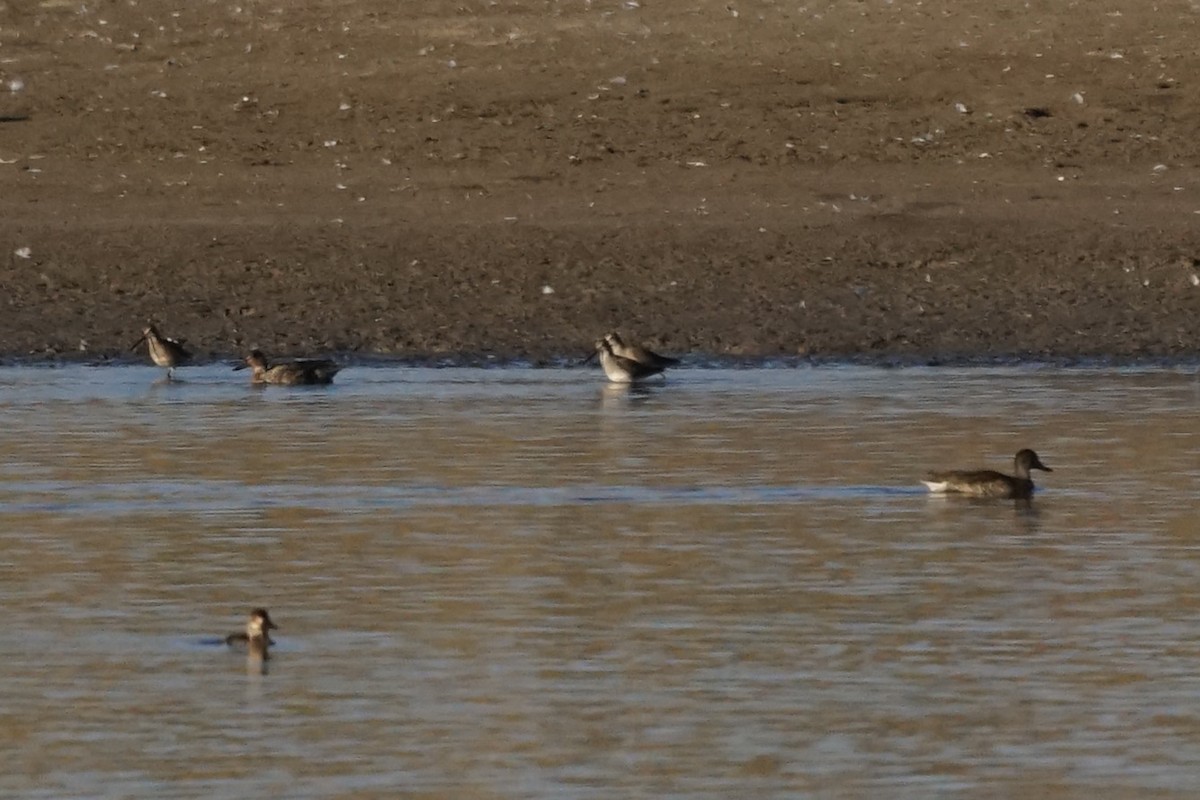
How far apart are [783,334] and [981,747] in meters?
9.06

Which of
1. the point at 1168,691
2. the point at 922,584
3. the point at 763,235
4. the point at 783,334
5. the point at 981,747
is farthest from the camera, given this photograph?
the point at 763,235

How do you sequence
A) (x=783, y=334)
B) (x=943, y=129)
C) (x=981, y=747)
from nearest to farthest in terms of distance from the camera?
(x=981, y=747), (x=783, y=334), (x=943, y=129)

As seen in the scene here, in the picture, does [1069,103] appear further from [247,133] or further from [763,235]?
[247,133]

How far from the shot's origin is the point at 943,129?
19391 millimetres

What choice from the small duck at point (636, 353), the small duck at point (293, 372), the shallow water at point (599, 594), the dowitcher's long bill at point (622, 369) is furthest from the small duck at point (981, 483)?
the small duck at point (293, 372)

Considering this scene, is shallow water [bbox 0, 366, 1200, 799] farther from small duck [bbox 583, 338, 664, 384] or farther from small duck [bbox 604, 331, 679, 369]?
small duck [bbox 604, 331, 679, 369]

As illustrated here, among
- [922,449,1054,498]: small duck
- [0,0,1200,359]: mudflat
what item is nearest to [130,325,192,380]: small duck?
[0,0,1200,359]: mudflat

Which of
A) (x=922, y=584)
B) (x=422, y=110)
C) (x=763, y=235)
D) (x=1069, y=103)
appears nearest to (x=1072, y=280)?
(x=763, y=235)

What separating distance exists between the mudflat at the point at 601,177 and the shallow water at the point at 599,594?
1809 millimetres

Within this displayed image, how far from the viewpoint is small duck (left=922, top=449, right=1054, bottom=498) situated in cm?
1109

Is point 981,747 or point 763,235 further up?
point 763,235

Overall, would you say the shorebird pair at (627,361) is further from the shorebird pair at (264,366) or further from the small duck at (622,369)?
the shorebird pair at (264,366)

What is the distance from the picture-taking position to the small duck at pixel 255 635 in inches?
328

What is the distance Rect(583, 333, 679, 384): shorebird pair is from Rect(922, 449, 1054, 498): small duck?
3.70 m
